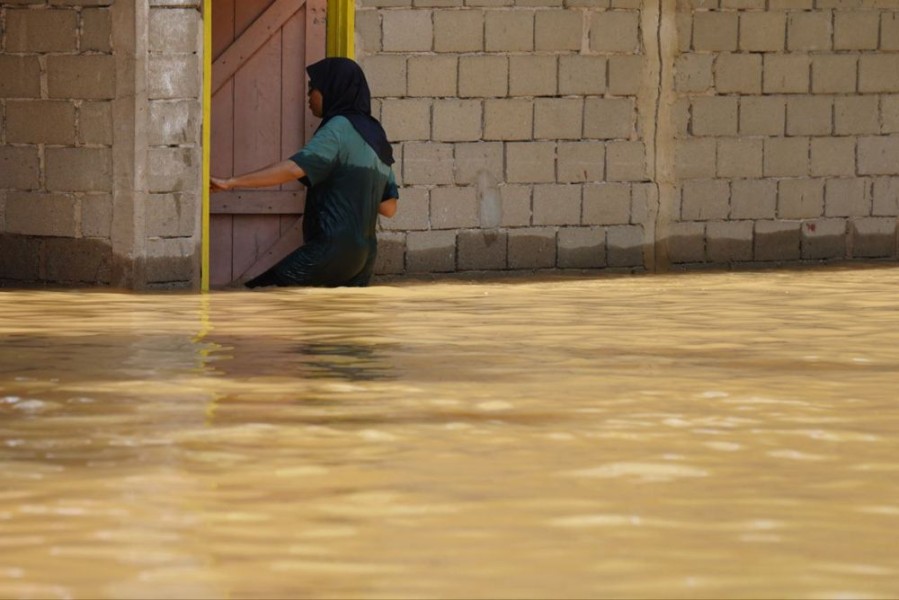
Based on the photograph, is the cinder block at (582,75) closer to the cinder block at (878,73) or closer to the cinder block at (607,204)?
the cinder block at (607,204)

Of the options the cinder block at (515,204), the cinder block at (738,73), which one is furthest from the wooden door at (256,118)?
the cinder block at (738,73)

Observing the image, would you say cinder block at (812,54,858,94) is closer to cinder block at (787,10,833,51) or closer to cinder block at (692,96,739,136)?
cinder block at (787,10,833,51)

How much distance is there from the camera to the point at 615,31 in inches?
432

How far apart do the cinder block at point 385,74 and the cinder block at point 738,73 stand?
6.51ft

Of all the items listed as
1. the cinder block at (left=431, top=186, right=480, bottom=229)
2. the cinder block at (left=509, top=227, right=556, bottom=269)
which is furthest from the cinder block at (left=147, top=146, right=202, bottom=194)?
the cinder block at (left=509, top=227, right=556, bottom=269)

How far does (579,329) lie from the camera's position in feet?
25.1

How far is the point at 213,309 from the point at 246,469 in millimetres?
4084

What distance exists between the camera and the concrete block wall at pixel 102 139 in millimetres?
9305

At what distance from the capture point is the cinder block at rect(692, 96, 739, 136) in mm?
11250

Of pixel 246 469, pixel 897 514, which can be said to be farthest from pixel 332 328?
pixel 897 514

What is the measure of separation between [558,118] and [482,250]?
2.89 ft

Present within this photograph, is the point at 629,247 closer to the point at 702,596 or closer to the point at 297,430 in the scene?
the point at 297,430

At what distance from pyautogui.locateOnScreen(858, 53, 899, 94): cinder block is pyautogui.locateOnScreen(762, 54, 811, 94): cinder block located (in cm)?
40

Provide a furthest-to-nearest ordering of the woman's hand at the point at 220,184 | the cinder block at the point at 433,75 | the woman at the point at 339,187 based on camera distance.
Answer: the cinder block at the point at 433,75 → the woman at the point at 339,187 → the woman's hand at the point at 220,184
